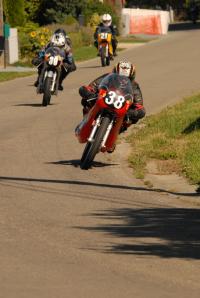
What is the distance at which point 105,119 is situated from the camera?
51.5ft

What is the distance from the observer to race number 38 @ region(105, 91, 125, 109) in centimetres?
1576

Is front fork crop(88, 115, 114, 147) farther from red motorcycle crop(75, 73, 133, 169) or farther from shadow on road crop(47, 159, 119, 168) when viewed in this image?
shadow on road crop(47, 159, 119, 168)

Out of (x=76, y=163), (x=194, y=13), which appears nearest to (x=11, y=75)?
(x=76, y=163)

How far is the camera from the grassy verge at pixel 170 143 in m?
15.9

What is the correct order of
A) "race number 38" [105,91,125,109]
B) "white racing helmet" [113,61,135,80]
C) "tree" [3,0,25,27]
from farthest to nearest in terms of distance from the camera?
"tree" [3,0,25,27], "white racing helmet" [113,61,135,80], "race number 38" [105,91,125,109]

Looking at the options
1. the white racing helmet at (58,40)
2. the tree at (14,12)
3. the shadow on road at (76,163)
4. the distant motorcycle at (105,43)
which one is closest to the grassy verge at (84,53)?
the distant motorcycle at (105,43)

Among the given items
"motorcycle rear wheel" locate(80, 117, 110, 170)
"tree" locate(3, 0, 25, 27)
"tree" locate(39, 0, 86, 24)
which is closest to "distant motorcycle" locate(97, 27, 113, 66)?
"tree" locate(3, 0, 25, 27)

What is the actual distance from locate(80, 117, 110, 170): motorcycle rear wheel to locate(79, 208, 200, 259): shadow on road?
3.25m

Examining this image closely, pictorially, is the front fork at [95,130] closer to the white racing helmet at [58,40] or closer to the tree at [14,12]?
the white racing helmet at [58,40]

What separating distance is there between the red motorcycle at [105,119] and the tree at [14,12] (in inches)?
1258

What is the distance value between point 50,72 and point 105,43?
1452 centimetres

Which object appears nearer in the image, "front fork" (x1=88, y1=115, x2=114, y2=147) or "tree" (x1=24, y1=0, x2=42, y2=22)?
"front fork" (x1=88, y1=115, x2=114, y2=147)

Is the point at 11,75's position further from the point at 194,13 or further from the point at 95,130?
the point at 194,13

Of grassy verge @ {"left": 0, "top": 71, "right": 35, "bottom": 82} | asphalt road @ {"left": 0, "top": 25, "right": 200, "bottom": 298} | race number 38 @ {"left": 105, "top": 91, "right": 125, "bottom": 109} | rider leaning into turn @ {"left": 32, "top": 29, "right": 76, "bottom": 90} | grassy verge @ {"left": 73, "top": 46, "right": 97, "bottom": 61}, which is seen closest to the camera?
asphalt road @ {"left": 0, "top": 25, "right": 200, "bottom": 298}
